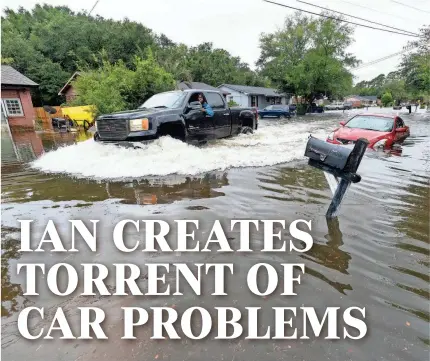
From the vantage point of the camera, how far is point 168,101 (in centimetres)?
791

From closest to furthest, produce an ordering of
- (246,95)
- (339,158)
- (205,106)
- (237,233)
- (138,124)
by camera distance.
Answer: (339,158), (237,233), (138,124), (205,106), (246,95)

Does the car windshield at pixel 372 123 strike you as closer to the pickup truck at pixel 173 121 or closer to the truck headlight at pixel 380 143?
the truck headlight at pixel 380 143

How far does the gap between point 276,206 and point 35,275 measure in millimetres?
3195

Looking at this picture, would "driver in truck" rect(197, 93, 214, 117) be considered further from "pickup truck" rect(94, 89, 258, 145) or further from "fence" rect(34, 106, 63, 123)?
"fence" rect(34, 106, 63, 123)

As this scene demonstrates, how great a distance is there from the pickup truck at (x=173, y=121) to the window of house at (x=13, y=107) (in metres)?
17.2

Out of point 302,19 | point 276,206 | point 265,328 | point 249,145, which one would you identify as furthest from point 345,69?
point 265,328

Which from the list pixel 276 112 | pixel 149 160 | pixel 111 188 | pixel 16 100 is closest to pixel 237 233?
pixel 111 188

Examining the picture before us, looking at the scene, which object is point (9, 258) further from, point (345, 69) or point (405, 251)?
point (345, 69)

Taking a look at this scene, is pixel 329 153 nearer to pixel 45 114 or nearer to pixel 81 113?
pixel 81 113

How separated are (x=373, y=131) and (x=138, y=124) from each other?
7103mm

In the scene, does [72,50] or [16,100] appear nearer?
[16,100]

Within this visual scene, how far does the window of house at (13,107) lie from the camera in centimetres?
1997

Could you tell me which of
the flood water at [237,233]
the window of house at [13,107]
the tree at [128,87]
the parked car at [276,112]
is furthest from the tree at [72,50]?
the flood water at [237,233]

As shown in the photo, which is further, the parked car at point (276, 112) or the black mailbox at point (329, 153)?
Answer: the parked car at point (276, 112)
